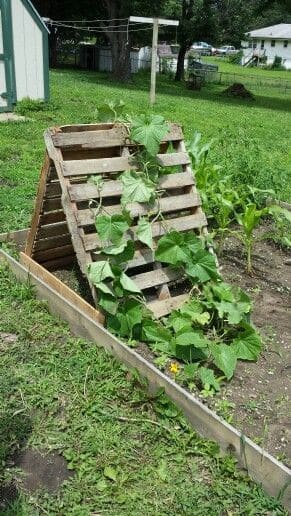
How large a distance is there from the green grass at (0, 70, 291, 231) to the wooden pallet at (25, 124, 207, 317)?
124cm

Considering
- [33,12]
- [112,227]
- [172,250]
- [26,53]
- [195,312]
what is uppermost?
[33,12]

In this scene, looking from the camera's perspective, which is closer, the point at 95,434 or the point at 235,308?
the point at 95,434

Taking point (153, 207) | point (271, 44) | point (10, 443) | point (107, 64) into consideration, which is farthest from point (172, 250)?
point (271, 44)

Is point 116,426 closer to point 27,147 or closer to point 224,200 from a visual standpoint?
point 224,200

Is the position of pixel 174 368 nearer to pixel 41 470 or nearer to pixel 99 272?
pixel 99 272

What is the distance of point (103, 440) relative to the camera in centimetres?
270

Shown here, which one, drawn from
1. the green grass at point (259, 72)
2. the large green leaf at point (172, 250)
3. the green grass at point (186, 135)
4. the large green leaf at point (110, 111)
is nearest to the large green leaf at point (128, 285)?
the large green leaf at point (172, 250)

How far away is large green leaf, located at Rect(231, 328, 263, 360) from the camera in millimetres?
3221

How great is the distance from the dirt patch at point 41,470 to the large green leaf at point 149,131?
202 centimetres

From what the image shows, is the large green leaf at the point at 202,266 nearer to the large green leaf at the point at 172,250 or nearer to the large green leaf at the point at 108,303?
the large green leaf at the point at 172,250

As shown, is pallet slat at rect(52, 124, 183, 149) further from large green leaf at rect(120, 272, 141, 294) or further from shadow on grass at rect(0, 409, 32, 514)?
shadow on grass at rect(0, 409, 32, 514)

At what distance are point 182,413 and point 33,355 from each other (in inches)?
41.4

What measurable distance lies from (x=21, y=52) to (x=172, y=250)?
8648mm

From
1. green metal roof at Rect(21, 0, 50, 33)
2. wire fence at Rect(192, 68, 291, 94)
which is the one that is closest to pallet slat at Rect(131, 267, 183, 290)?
green metal roof at Rect(21, 0, 50, 33)
